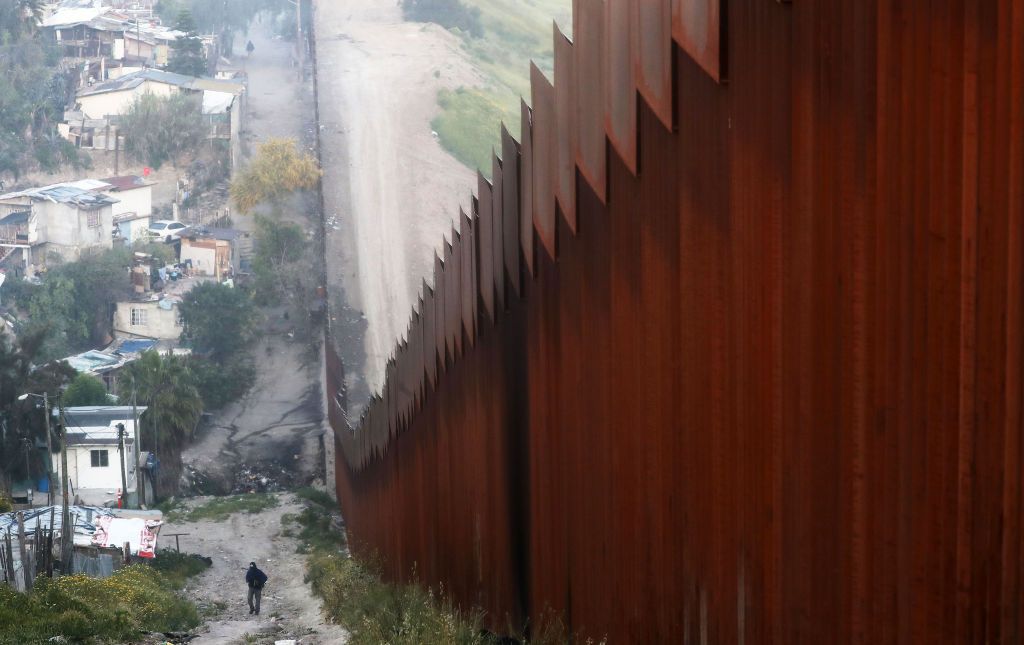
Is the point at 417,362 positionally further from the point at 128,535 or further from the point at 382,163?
the point at 382,163

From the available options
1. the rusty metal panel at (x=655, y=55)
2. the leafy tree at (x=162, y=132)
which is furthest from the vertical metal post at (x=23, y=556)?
the leafy tree at (x=162, y=132)

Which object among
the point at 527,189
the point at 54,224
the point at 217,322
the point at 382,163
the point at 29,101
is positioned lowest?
the point at 217,322

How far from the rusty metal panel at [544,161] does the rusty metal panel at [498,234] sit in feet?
3.27

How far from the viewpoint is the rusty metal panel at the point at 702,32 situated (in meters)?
5.81

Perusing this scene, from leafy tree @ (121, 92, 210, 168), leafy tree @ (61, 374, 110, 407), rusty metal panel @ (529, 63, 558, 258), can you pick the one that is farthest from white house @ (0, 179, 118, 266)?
rusty metal panel @ (529, 63, 558, 258)

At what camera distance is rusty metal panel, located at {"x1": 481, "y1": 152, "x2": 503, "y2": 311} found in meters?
9.61

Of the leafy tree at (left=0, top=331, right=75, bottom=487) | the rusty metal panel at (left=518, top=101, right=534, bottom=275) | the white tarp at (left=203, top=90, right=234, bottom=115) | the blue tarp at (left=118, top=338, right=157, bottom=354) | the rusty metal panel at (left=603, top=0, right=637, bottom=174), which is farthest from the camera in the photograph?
the white tarp at (left=203, top=90, right=234, bottom=115)

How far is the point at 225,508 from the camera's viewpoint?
127ft

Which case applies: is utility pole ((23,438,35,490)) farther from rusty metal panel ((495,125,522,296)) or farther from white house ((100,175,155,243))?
rusty metal panel ((495,125,522,296))

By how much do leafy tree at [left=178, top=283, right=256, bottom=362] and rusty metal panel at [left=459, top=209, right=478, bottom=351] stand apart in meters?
49.8

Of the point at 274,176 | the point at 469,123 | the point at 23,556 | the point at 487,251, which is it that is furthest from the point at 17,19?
the point at 487,251

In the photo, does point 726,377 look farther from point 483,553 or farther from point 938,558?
point 483,553

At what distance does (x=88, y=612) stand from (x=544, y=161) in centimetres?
940

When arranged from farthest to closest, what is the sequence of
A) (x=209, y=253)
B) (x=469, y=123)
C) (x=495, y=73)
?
(x=495, y=73) → (x=469, y=123) → (x=209, y=253)
